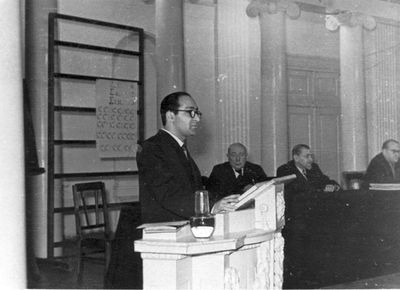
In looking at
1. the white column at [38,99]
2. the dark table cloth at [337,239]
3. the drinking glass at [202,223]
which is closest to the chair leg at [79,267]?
the white column at [38,99]

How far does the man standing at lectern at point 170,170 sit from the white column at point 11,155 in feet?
2.84

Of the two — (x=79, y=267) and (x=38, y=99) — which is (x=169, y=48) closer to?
(x=38, y=99)

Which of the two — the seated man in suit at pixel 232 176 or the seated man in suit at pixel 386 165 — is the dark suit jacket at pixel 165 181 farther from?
the seated man in suit at pixel 386 165

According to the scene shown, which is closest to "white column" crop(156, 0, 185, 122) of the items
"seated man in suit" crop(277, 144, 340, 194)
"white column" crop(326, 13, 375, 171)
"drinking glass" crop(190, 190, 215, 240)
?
"seated man in suit" crop(277, 144, 340, 194)

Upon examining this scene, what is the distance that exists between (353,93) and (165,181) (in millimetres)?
7162

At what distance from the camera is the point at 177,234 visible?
2645 mm

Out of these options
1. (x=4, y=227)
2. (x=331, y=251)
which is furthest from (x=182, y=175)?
(x=331, y=251)

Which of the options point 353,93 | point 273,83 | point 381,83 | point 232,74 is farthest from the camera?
point 381,83

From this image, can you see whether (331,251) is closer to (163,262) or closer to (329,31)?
(163,262)

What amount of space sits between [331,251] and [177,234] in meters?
2.64

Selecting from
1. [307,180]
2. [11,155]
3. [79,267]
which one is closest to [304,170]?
[307,180]

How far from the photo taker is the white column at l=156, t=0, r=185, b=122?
7.30 metres

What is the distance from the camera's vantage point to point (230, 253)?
→ 2.85 meters

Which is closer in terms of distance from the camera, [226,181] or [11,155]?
[11,155]
